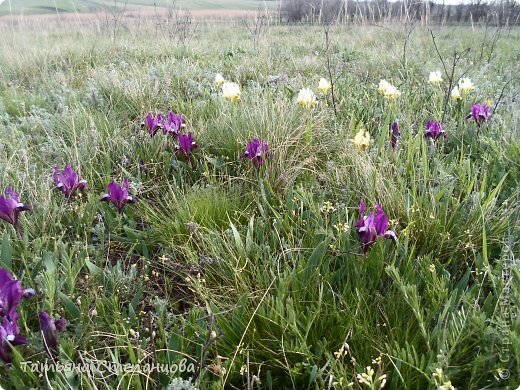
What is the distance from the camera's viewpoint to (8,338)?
1127mm

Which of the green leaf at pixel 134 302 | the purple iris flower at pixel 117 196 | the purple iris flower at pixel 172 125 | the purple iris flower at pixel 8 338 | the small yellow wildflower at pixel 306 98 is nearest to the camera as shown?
the purple iris flower at pixel 8 338

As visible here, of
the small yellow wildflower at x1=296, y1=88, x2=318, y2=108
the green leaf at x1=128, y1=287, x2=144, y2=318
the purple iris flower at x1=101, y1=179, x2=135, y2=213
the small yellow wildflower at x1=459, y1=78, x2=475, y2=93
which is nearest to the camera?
the green leaf at x1=128, y1=287, x2=144, y2=318

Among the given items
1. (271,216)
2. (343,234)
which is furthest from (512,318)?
(271,216)

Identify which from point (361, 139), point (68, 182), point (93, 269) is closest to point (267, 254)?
point (93, 269)

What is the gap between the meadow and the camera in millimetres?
1155

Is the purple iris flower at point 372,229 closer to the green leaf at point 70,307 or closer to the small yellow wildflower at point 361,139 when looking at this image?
the small yellow wildflower at point 361,139

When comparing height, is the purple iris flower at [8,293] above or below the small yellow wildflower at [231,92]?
below

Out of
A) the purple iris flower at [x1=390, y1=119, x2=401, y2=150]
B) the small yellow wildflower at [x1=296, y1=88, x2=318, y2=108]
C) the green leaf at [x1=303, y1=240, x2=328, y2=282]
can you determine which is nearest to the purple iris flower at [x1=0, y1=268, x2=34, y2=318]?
the green leaf at [x1=303, y1=240, x2=328, y2=282]

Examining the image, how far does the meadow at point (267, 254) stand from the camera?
1155 millimetres

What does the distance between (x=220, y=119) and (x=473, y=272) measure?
1744 millimetres

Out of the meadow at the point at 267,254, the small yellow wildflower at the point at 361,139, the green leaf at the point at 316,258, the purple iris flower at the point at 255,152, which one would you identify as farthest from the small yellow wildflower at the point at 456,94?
the green leaf at the point at 316,258

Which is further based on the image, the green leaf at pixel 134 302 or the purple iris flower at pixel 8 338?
the green leaf at pixel 134 302

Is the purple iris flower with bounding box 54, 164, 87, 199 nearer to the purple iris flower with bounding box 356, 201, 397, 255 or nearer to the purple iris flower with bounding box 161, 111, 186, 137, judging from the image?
the purple iris flower with bounding box 161, 111, 186, 137

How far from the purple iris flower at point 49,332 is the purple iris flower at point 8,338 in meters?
0.05
